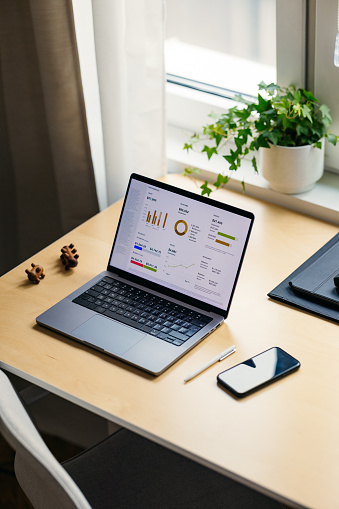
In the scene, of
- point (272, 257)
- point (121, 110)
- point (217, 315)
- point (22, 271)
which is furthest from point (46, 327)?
point (121, 110)

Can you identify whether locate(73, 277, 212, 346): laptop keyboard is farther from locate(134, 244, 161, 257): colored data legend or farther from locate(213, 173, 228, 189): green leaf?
locate(213, 173, 228, 189): green leaf

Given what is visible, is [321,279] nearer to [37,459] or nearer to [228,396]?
[228,396]

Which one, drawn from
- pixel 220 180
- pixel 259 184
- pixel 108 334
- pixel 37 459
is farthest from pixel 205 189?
pixel 37 459

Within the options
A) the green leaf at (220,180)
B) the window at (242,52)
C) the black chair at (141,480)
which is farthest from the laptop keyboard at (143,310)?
the window at (242,52)

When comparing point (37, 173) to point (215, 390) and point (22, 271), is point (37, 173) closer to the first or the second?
point (22, 271)

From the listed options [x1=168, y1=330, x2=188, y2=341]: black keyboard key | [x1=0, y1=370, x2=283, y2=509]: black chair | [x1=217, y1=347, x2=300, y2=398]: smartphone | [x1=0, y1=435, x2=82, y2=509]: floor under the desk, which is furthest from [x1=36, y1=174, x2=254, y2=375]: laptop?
[x1=0, y1=435, x2=82, y2=509]: floor under the desk

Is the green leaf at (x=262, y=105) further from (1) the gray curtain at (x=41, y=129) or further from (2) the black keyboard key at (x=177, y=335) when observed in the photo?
A: (2) the black keyboard key at (x=177, y=335)

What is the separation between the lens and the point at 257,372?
1.17 m

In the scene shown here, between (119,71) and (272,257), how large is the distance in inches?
22.4

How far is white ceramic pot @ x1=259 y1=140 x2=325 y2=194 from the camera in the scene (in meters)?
1.56

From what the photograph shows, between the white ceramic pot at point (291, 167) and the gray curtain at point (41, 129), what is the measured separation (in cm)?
44

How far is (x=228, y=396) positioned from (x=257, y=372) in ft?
0.22

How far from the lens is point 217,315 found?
1299 millimetres

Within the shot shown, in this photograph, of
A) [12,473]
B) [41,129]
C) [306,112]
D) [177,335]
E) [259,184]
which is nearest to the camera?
[177,335]
